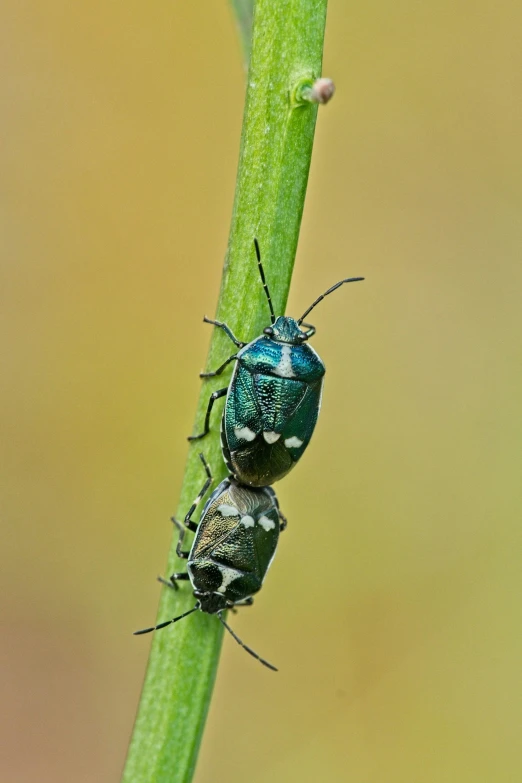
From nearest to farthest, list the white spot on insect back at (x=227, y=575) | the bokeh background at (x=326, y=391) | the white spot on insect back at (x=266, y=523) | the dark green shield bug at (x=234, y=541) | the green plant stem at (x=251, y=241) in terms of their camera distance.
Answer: the green plant stem at (x=251, y=241)
the dark green shield bug at (x=234, y=541)
the white spot on insect back at (x=227, y=575)
the white spot on insect back at (x=266, y=523)
the bokeh background at (x=326, y=391)

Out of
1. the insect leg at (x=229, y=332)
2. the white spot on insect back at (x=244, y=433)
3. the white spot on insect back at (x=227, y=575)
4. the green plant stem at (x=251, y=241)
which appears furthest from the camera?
the white spot on insect back at (x=227, y=575)

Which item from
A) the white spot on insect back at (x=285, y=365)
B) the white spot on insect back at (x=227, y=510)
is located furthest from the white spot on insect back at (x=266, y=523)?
the white spot on insect back at (x=285, y=365)

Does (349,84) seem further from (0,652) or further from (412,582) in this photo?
(0,652)

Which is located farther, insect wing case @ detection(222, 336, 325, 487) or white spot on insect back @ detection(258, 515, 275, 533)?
white spot on insect back @ detection(258, 515, 275, 533)

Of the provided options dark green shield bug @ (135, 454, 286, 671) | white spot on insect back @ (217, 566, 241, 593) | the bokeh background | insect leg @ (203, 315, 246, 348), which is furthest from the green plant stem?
the bokeh background

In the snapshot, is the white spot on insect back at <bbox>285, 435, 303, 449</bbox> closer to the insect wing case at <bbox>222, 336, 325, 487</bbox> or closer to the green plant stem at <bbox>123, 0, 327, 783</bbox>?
the insect wing case at <bbox>222, 336, 325, 487</bbox>

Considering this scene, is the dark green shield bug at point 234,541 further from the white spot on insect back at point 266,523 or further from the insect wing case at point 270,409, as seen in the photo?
the insect wing case at point 270,409
